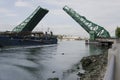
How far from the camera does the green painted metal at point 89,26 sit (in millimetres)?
57406

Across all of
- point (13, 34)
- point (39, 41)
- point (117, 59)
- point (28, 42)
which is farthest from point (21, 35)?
point (117, 59)

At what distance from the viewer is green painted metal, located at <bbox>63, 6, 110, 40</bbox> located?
5741cm

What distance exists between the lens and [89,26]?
6369 centimetres

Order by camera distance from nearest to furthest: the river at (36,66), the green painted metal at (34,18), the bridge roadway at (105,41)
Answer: the river at (36,66), the green painted metal at (34,18), the bridge roadway at (105,41)

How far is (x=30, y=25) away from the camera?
5200 cm

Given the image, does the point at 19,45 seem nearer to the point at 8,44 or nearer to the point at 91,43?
the point at 8,44

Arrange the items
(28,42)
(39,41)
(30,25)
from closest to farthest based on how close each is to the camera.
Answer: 1. (30,25)
2. (28,42)
3. (39,41)

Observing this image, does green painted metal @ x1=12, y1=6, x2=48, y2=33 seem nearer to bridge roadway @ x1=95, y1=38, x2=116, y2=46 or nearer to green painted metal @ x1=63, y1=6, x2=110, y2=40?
green painted metal @ x1=63, y1=6, x2=110, y2=40

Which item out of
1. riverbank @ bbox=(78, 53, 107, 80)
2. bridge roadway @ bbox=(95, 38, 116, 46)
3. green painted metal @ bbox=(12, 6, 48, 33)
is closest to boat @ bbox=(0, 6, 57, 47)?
green painted metal @ bbox=(12, 6, 48, 33)

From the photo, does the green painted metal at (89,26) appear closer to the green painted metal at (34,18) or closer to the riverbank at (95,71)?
the green painted metal at (34,18)

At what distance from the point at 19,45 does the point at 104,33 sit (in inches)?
1043

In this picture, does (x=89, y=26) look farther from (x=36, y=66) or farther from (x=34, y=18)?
(x=36, y=66)

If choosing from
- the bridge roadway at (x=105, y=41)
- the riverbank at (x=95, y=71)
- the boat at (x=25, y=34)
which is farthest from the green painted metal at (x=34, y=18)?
the riverbank at (x=95, y=71)

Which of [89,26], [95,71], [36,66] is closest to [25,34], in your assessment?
[89,26]
